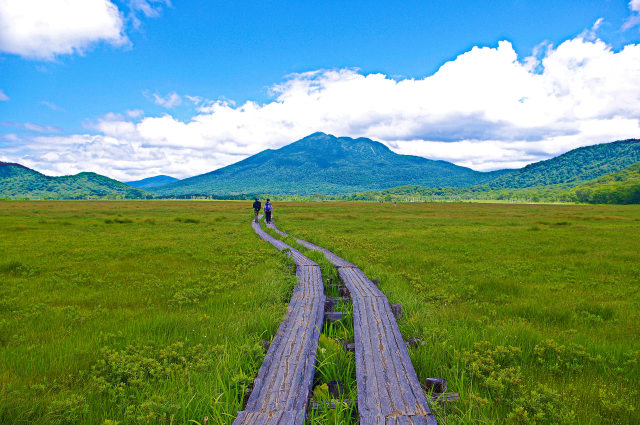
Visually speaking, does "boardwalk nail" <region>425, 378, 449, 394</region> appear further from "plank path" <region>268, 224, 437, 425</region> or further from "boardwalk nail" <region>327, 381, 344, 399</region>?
"boardwalk nail" <region>327, 381, 344, 399</region>

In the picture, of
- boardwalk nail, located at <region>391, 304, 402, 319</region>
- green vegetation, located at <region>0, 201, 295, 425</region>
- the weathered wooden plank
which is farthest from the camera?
boardwalk nail, located at <region>391, 304, 402, 319</region>

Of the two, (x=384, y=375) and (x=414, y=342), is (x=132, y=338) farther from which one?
(x=414, y=342)

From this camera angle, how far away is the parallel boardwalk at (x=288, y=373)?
11.5ft

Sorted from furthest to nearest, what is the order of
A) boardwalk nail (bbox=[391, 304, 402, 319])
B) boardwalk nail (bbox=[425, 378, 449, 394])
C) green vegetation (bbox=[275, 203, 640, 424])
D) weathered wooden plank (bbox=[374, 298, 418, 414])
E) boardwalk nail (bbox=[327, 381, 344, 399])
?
boardwalk nail (bbox=[391, 304, 402, 319]), boardwalk nail (bbox=[327, 381, 344, 399]), boardwalk nail (bbox=[425, 378, 449, 394]), green vegetation (bbox=[275, 203, 640, 424]), weathered wooden plank (bbox=[374, 298, 418, 414])

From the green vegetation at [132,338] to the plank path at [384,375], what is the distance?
62.9 inches

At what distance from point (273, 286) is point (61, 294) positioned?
6236 millimetres

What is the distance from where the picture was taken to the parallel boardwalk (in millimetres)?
3490

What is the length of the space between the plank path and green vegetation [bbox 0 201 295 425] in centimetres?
160

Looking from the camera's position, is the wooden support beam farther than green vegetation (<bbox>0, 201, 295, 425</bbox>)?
Yes

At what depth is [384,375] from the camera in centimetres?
428

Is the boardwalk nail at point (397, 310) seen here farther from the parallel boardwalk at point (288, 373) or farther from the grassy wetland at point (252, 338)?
the parallel boardwalk at point (288, 373)

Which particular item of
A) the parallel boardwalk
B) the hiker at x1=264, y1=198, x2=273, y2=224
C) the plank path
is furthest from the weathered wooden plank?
the hiker at x1=264, y1=198, x2=273, y2=224

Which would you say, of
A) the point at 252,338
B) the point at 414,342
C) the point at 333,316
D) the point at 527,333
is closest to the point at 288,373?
the point at 252,338

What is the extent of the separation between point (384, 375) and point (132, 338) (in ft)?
16.2
